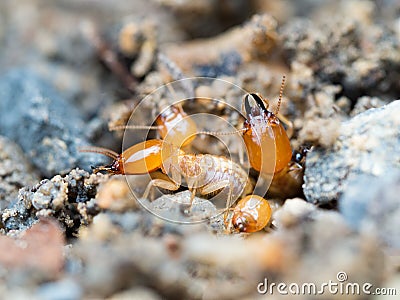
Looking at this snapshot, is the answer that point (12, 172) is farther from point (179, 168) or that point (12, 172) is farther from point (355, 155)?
point (355, 155)

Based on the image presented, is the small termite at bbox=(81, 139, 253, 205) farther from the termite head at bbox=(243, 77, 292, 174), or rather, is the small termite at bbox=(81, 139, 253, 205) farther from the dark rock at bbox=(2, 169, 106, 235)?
the dark rock at bbox=(2, 169, 106, 235)

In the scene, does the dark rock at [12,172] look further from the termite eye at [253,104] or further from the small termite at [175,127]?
the termite eye at [253,104]

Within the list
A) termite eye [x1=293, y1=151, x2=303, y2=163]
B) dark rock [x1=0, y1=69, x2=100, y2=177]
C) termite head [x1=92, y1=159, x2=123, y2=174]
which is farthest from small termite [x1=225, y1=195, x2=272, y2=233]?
dark rock [x1=0, y1=69, x2=100, y2=177]

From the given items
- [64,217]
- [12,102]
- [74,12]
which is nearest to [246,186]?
[64,217]

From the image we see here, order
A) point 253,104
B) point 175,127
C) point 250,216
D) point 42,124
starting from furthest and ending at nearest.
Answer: point 42,124 → point 175,127 → point 253,104 → point 250,216

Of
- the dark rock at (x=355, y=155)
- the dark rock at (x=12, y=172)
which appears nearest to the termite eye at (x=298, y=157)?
the dark rock at (x=355, y=155)

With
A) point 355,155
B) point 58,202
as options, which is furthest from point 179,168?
point 355,155

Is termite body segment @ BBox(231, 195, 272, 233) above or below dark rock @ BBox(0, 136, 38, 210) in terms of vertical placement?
below
